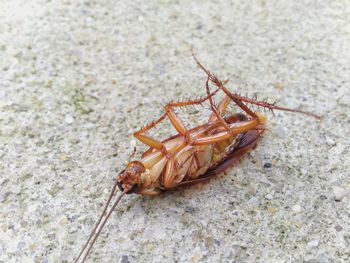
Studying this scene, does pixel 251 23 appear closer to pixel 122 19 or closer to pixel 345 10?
pixel 345 10

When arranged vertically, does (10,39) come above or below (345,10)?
above

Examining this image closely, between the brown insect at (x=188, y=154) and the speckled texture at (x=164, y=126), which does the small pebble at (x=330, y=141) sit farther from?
the brown insect at (x=188, y=154)

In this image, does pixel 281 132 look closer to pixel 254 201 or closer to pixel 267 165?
pixel 267 165

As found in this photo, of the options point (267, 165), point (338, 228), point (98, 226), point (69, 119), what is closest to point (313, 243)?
point (338, 228)

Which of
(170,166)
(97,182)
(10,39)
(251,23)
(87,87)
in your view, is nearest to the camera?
(170,166)

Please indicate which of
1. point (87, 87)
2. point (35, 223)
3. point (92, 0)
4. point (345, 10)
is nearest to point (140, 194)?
point (35, 223)

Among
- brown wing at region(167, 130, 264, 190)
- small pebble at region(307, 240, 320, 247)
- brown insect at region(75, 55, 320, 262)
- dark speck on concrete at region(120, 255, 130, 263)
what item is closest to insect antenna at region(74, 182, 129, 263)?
brown insect at region(75, 55, 320, 262)
